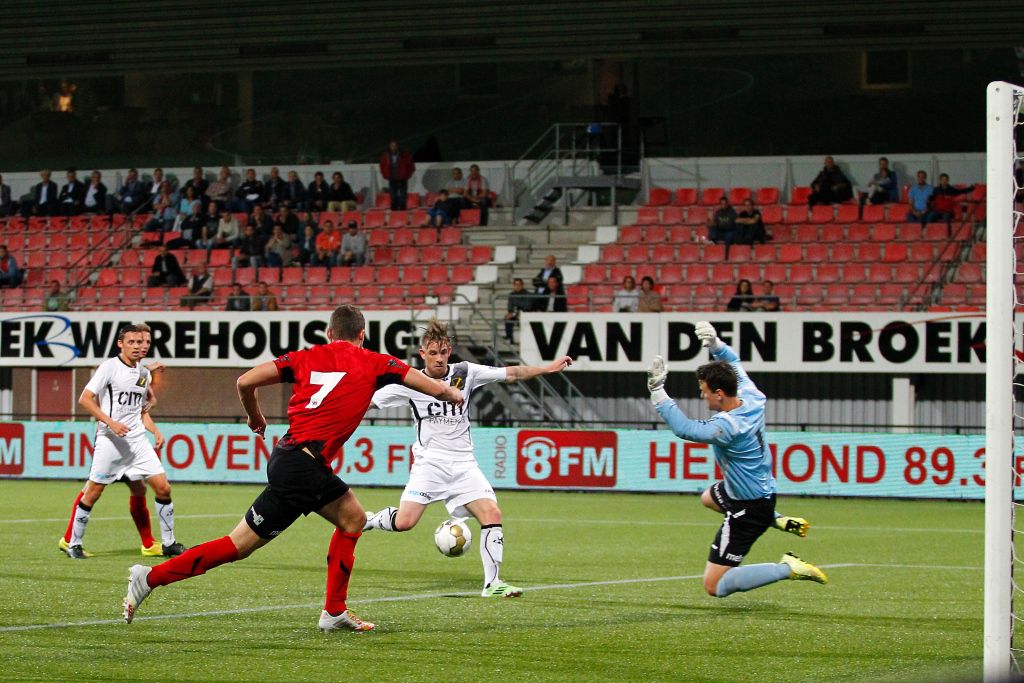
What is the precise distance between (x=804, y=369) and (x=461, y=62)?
1115 cm

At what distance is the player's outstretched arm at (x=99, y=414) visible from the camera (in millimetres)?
12906

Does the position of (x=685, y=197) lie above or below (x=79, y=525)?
above

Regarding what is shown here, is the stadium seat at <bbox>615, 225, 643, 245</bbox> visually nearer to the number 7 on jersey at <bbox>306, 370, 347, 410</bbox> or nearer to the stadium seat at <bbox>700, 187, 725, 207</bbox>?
the stadium seat at <bbox>700, 187, 725, 207</bbox>

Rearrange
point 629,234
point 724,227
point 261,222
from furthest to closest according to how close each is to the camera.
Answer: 1. point 261,222
2. point 629,234
3. point 724,227

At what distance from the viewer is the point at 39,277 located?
103ft

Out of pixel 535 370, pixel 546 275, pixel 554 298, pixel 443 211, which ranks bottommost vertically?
pixel 535 370

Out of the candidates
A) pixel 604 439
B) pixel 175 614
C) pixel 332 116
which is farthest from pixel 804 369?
pixel 175 614

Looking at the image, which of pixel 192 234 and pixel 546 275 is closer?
pixel 546 275

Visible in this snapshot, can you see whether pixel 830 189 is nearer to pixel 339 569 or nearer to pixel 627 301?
pixel 627 301

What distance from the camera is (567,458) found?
2370 centimetres

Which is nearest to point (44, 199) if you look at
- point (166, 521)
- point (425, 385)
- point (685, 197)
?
point (685, 197)

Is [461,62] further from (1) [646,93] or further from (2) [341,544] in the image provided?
(2) [341,544]

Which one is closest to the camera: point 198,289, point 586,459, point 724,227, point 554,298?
point 586,459

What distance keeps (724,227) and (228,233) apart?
9.77m
